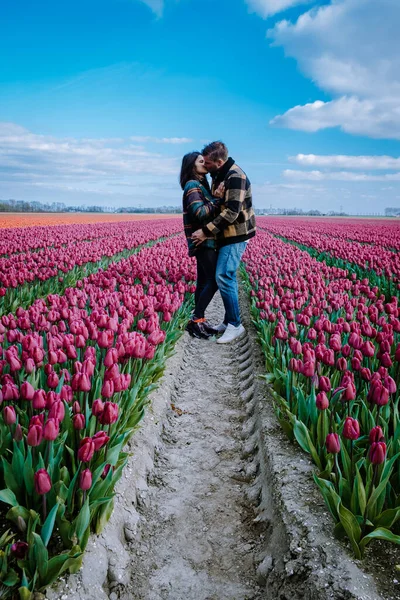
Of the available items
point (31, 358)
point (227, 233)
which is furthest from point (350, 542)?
point (227, 233)

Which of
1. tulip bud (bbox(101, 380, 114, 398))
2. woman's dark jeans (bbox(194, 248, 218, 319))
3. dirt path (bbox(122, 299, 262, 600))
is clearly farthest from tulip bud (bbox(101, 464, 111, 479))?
woman's dark jeans (bbox(194, 248, 218, 319))

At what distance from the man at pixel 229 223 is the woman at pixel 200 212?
0.12 m

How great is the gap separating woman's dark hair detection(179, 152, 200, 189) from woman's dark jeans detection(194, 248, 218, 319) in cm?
92

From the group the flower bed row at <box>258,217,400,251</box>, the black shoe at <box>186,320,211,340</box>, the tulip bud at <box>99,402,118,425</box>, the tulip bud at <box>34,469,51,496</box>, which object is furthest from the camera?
the flower bed row at <box>258,217,400,251</box>

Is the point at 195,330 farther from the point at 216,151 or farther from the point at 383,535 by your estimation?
the point at 383,535

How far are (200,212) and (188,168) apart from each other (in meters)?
0.56

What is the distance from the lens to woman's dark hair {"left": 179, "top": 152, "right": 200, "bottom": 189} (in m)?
5.25


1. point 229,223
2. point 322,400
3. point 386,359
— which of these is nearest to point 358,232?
point 229,223

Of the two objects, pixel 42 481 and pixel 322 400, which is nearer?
pixel 42 481

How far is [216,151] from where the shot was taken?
514 centimetres

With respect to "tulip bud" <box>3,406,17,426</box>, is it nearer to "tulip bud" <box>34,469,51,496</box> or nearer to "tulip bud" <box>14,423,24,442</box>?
"tulip bud" <box>14,423,24,442</box>

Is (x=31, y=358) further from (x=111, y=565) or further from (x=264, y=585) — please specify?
(x=264, y=585)

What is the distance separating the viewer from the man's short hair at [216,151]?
514 centimetres

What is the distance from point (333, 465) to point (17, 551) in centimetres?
173
